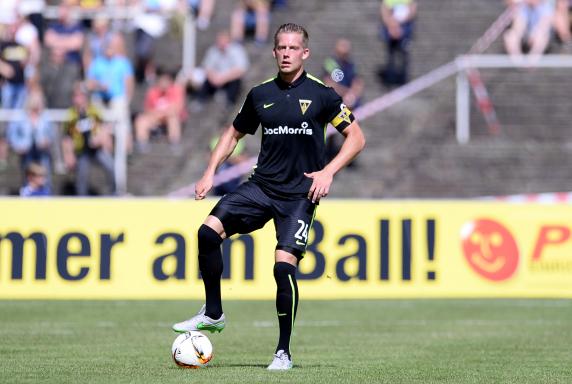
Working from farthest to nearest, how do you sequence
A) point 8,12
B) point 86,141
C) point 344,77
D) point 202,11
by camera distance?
point 202,11
point 8,12
point 344,77
point 86,141

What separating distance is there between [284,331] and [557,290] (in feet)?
32.9

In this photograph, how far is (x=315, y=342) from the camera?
13070mm

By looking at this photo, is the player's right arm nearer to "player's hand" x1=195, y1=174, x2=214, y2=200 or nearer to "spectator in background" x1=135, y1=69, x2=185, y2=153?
"player's hand" x1=195, y1=174, x2=214, y2=200

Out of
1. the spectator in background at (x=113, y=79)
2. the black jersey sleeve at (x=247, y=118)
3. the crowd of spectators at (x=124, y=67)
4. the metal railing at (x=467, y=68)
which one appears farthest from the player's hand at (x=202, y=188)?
the metal railing at (x=467, y=68)

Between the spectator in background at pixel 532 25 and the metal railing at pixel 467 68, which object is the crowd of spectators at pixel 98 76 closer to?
the metal railing at pixel 467 68

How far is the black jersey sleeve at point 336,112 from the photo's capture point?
10289 millimetres

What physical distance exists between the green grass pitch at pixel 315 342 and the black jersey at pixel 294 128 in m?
1.41

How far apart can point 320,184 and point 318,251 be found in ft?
29.3

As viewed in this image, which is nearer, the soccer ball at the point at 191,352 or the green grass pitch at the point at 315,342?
the green grass pitch at the point at 315,342

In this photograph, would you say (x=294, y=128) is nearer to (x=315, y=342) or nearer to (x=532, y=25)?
(x=315, y=342)

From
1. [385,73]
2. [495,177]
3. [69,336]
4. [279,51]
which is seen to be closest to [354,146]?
[279,51]

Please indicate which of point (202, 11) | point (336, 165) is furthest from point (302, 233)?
point (202, 11)

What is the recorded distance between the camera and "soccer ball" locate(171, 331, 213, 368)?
33.3ft

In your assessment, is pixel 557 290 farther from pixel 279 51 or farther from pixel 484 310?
pixel 279 51
